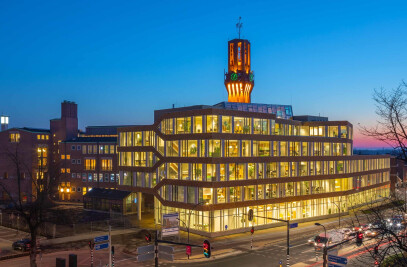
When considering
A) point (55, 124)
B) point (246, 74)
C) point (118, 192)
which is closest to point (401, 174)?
point (246, 74)

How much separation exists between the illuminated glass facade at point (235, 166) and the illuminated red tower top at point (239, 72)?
2768cm

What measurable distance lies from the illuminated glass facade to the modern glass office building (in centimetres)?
17

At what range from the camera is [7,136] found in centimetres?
12406

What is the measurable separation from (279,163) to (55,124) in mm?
80121

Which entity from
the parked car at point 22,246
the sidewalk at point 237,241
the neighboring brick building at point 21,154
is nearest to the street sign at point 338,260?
the sidewalk at point 237,241

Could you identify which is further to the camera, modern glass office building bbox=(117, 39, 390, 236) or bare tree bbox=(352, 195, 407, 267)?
modern glass office building bbox=(117, 39, 390, 236)

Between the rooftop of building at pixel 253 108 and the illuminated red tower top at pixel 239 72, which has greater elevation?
the illuminated red tower top at pixel 239 72

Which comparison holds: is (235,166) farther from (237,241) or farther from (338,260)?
(338,260)

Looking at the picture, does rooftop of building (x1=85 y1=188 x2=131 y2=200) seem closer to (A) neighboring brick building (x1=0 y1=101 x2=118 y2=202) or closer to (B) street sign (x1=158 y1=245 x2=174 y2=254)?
(A) neighboring brick building (x1=0 y1=101 x2=118 y2=202)

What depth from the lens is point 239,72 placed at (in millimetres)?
114812

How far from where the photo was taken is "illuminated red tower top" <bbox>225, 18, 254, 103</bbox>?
376 ft

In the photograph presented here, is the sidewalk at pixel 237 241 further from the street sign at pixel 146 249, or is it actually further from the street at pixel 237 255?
the street sign at pixel 146 249

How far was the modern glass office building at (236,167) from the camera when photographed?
68.1 metres

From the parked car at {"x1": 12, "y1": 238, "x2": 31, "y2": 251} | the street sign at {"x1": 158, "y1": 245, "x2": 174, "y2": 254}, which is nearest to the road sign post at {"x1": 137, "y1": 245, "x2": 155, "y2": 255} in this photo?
the street sign at {"x1": 158, "y1": 245, "x2": 174, "y2": 254}
